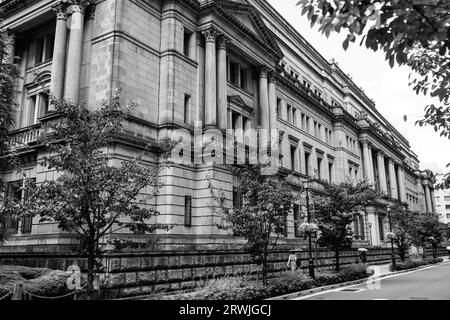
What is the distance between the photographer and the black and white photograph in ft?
40.6

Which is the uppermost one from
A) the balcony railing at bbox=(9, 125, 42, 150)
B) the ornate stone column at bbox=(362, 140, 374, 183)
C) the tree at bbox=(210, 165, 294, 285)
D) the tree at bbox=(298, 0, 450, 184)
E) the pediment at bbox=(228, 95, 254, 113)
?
the ornate stone column at bbox=(362, 140, 374, 183)

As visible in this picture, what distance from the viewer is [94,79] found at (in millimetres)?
24234

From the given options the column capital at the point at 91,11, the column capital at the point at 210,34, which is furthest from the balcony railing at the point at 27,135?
the column capital at the point at 210,34

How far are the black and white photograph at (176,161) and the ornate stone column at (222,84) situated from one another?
97 millimetres

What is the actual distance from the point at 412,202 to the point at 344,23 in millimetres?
95143

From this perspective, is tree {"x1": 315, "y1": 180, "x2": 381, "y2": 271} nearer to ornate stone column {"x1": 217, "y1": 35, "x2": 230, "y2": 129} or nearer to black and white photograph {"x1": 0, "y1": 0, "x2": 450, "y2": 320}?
black and white photograph {"x1": 0, "y1": 0, "x2": 450, "y2": 320}

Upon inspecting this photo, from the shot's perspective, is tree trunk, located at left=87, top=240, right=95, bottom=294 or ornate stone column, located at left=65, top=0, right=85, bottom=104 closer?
tree trunk, located at left=87, top=240, right=95, bottom=294

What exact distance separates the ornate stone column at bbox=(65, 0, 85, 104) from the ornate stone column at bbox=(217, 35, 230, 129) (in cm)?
912

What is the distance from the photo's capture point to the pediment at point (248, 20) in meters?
29.9

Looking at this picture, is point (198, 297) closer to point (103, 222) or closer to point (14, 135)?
point (103, 222)

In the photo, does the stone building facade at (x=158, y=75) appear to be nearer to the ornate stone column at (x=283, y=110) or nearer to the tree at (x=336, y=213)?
the ornate stone column at (x=283, y=110)

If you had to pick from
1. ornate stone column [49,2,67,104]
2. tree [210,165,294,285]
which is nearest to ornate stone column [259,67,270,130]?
tree [210,165,294,285]

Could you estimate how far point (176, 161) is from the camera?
25.2 meters
